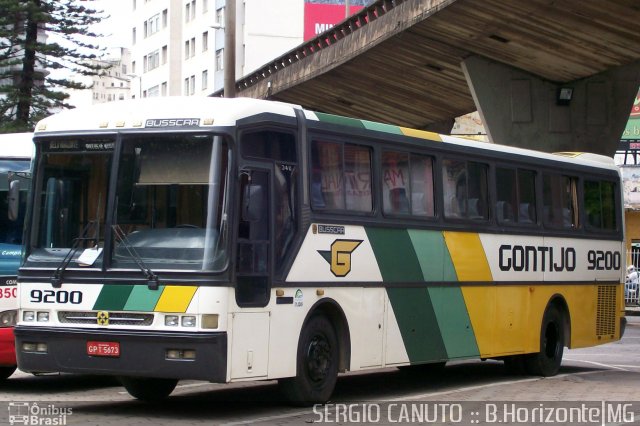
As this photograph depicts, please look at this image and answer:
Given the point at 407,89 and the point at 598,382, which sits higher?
the point at 407,89

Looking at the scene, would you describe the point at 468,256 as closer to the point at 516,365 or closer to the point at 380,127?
the point at 380,127

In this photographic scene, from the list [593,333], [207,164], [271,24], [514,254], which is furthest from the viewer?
[271,24]

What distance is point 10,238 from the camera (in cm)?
1448

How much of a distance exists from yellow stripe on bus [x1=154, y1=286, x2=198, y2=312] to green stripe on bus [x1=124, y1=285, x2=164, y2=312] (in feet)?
0.16

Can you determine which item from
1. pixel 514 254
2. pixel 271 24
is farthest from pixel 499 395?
pixel 271 24

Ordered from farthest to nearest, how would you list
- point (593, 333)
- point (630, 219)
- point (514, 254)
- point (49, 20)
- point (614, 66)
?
1. point (630, 219)
2. point (49, 20)
3. point (614, 66)
4. point (593, 333)
5. point (514, 254)

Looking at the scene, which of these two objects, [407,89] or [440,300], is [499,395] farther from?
[407,89]

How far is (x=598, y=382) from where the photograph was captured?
1681 cm

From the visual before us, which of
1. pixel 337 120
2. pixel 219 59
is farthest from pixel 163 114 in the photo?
pixel 219 59

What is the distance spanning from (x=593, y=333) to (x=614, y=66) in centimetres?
1708

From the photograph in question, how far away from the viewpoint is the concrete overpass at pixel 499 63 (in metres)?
30.4

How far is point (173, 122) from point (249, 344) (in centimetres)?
221

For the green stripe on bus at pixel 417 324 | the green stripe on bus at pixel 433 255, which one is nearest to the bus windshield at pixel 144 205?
the green stripe on bus at pixel 417 324

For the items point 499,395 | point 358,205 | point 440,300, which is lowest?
point 499,395
